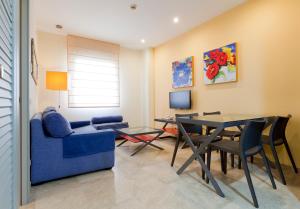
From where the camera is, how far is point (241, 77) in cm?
329

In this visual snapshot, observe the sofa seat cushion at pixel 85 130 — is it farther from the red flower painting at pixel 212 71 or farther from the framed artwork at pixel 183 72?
the red flower painting at pixel 212 71

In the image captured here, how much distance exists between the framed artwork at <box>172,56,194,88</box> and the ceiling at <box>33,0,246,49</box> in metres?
0.79

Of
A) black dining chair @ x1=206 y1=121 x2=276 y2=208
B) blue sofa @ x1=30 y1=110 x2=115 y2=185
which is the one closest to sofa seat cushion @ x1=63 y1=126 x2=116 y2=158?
blue sofa @ x1=30 y1=110 x2=115 y2=185

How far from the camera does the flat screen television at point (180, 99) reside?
4.36 m

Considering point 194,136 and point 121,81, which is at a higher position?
point 121,81

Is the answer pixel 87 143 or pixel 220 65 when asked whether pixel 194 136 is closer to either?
pixel 87 143

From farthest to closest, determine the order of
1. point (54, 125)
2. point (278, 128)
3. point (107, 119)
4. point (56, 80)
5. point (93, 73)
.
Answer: point (93, 73)
point (107, 119)
point (56, 80)
point (278, 128)
point (54, 125)

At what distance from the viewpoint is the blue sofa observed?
6.91 feet

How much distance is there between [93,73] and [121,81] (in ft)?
3.04

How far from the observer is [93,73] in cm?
501

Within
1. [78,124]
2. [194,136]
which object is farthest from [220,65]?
[78,124]

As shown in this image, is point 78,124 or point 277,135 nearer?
point 277,135

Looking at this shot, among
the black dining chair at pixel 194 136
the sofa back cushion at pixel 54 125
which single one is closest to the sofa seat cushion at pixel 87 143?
the sofa back cushion at pixel 54 125

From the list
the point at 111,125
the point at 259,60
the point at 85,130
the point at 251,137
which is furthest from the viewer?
the point at 111,125
